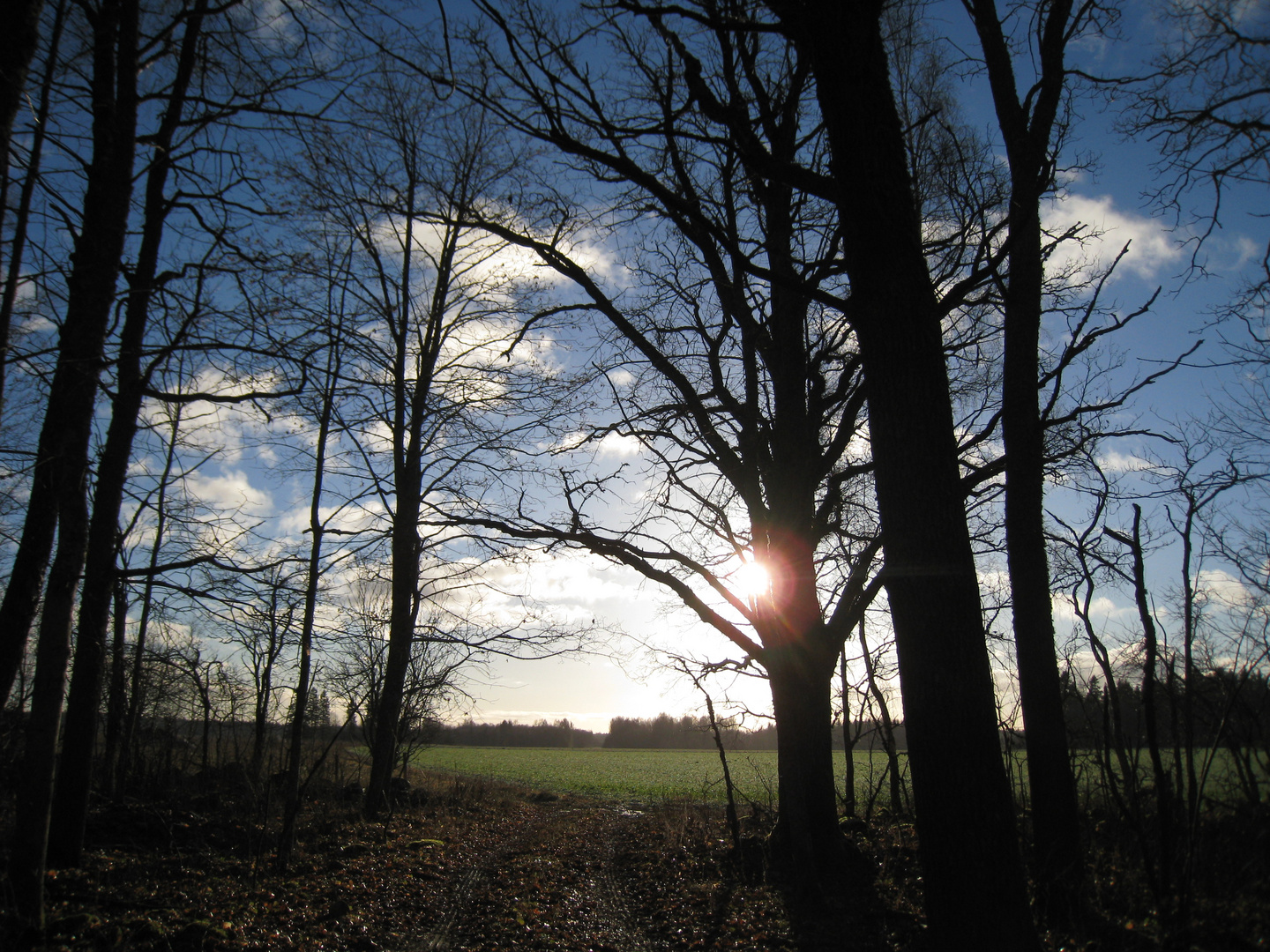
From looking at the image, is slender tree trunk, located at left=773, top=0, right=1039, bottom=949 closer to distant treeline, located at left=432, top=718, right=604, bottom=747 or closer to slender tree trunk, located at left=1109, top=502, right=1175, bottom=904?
slender tree trunk, located at left=1109, top=502, right=1175, bottom=904

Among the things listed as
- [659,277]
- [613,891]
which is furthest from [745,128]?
[613,891]

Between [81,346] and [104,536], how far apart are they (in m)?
3.17

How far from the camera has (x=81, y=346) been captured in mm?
5512

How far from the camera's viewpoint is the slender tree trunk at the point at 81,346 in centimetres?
547

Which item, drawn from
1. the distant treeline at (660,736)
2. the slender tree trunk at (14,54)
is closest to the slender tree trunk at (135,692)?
the slender tree trunk at (14,54)

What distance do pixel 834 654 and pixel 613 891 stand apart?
12.2ft

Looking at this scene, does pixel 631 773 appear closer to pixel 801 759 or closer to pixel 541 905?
pixel 541 905

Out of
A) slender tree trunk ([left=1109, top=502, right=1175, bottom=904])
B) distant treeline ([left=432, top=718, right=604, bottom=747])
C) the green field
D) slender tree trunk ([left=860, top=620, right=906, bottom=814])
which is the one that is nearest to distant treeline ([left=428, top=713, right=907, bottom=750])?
distant treeline ([left=432, top=718, right=604, bottom=747])

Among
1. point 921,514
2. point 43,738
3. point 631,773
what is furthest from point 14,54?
point 631,773

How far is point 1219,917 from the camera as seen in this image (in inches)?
156

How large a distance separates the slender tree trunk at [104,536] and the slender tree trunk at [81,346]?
0.58 meters

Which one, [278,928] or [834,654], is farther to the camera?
[834,654]

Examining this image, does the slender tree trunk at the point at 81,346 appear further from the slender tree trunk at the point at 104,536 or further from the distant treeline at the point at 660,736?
the distant treeline at the point at 660,736

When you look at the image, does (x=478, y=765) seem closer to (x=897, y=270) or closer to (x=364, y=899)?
(x=364, y=899)
